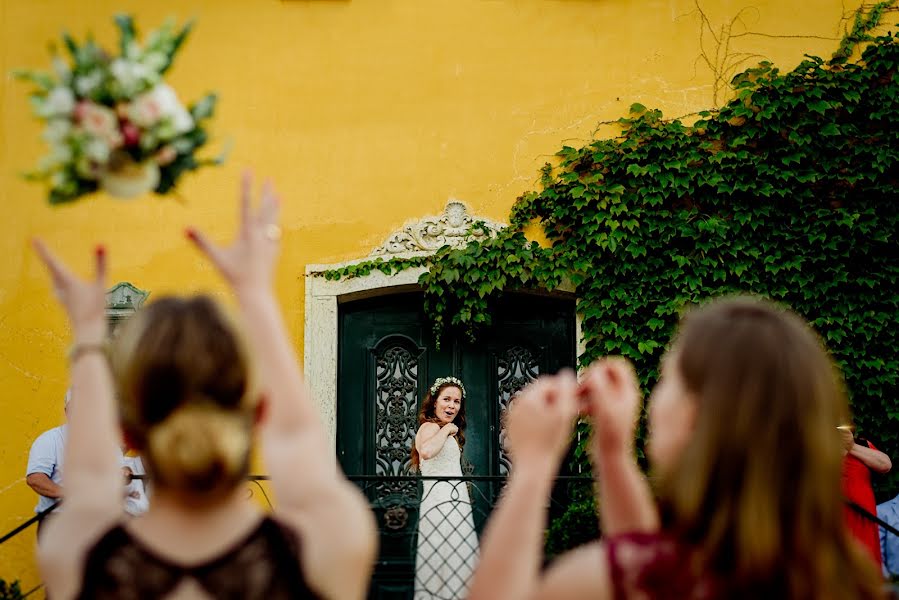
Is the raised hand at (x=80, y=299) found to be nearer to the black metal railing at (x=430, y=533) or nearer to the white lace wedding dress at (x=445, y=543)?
the black metal railing at (x=430, y=533)

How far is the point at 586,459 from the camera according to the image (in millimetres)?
6715

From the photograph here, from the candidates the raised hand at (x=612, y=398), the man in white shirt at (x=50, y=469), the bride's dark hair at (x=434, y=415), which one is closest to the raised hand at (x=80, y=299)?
the raised hand at (x=612, y=398)

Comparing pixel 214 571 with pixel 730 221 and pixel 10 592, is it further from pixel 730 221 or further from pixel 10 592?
pixel 730 221

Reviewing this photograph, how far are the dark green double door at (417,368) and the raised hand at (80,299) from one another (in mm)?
5337

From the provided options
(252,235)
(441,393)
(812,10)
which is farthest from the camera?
(812,10)

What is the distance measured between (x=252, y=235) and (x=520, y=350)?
18.6ft

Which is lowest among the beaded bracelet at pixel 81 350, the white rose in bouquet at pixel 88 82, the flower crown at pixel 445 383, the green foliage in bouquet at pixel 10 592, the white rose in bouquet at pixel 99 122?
the green foliage in bouquet at pixel 10 592

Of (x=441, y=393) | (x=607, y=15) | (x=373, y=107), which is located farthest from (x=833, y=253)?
(x=373, y=107)

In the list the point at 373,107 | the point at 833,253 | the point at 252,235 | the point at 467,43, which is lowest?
the point at 252,235

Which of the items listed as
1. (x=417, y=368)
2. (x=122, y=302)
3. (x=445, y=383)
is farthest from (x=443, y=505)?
(x=122, y=302)

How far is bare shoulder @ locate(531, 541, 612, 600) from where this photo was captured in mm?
→ 1492

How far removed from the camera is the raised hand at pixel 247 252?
1.68 metres

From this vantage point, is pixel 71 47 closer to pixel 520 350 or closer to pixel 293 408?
pixel 293 408

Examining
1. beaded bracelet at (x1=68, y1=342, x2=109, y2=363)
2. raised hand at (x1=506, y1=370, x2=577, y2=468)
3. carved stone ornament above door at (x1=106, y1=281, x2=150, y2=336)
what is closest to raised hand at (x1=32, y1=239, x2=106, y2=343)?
beaded bracelet at (x1=68, y1=342, x2=109, y2=363)
